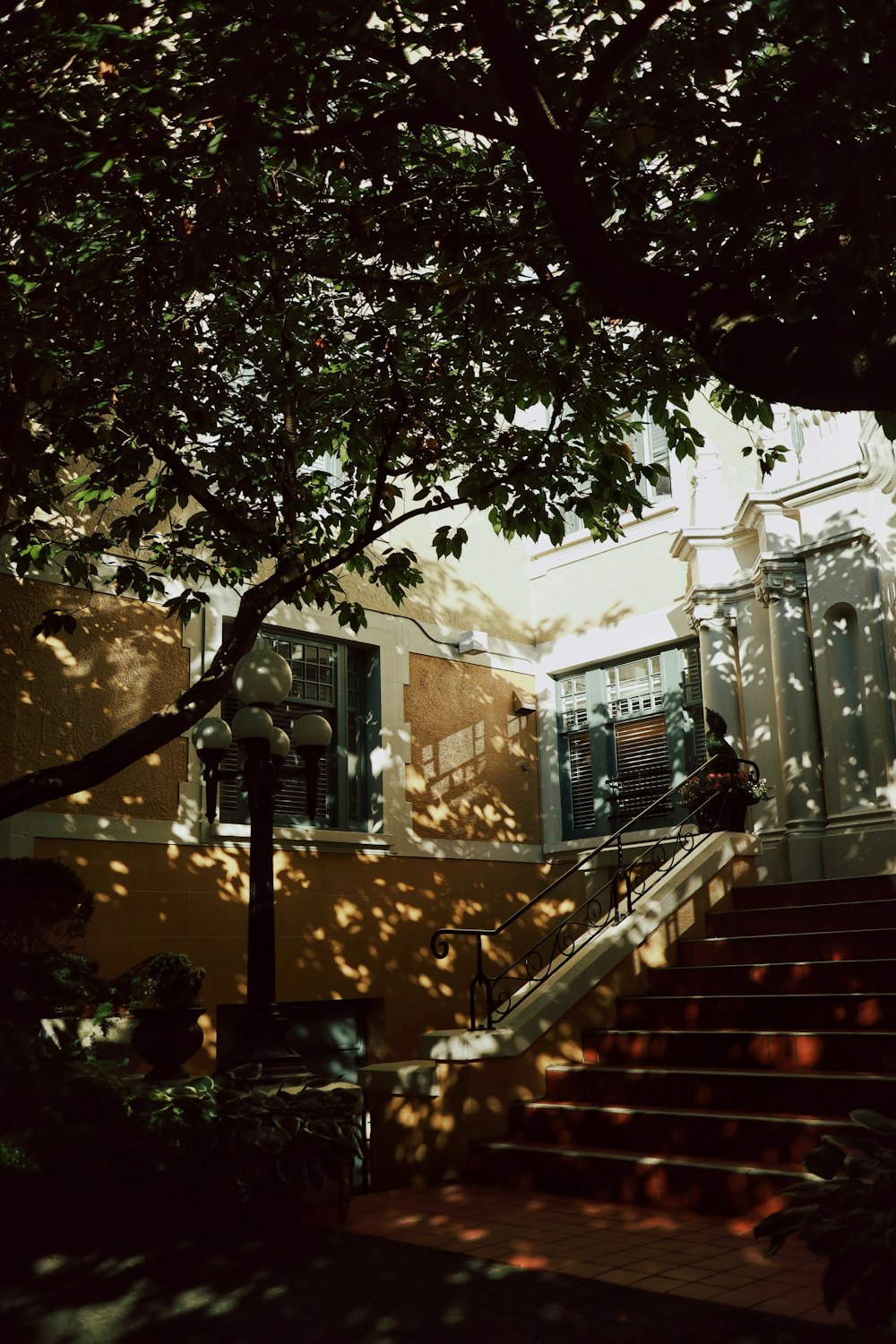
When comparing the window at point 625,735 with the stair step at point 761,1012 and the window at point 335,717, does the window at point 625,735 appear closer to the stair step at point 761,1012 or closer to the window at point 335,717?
the window at point 335,717

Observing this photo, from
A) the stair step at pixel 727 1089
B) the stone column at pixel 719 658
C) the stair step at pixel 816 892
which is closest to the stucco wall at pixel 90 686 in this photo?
the stair step at pixel 727 1089

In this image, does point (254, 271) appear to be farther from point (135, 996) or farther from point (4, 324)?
point (135, 996)

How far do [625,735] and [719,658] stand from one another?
1.79m

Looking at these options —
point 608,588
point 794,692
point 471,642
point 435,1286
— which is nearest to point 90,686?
point 471,642

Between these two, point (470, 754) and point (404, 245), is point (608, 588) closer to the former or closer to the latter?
point (470, 754)

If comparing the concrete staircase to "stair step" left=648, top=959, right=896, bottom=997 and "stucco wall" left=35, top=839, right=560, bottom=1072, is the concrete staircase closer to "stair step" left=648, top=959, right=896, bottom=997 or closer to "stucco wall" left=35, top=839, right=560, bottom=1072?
"stair step" left=648, top=959, right=896, bottom=997

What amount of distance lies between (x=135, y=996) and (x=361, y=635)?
17.0 ft

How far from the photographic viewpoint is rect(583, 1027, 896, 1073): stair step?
274 inches

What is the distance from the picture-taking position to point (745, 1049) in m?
7.54

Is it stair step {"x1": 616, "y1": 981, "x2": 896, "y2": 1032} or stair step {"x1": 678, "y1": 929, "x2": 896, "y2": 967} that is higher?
stair step {"x1": 678, "y1": 929, "x2": 896, "y2": 967}

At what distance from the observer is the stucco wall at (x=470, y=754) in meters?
13.3

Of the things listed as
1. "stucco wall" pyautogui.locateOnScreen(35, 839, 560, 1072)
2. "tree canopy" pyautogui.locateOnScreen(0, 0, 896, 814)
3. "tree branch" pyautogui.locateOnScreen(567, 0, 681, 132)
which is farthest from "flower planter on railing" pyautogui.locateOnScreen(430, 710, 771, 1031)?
"tree branch" pyautogui.locateOnScreen(567, 0, 681, 132)

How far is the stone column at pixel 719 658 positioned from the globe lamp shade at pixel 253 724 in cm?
668

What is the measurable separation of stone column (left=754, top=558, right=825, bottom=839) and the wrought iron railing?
0.44 m
